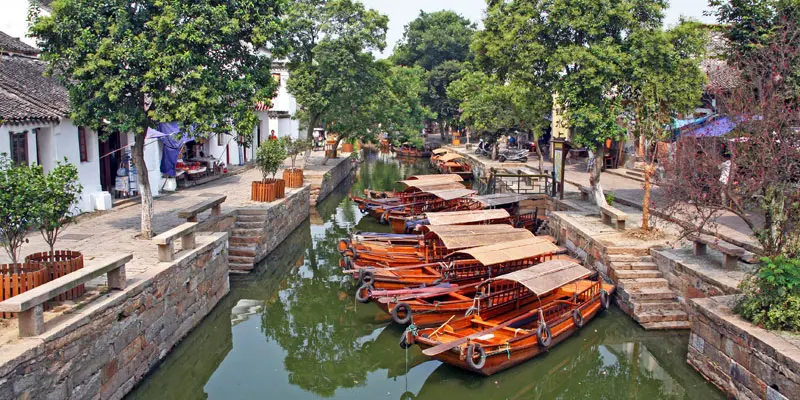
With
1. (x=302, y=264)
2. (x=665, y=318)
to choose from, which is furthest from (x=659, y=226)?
(x=302, y=264)

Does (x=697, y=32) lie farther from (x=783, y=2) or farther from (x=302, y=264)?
(x=302, y=264)

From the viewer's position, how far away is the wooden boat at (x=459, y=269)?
1243 cm

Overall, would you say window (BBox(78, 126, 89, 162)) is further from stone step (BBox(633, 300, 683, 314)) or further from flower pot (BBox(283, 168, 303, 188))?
stone step (BBox(633, 300, 683, 314))

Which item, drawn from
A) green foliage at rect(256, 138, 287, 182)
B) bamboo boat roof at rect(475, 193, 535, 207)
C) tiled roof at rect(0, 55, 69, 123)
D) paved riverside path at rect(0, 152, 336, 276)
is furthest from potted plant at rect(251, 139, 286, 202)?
bamboo boat roof at rect(475, 193, 535, 207)

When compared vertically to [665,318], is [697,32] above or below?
above

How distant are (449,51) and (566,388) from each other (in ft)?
150

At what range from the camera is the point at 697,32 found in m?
17.2

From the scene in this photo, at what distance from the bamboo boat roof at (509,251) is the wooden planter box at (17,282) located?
727cm

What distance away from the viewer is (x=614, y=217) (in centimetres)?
1552

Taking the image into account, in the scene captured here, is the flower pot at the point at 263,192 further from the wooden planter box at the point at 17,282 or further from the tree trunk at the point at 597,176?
the wooden planter box at the point at 17,282

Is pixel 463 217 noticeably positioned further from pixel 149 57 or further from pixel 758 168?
pixel 149 57

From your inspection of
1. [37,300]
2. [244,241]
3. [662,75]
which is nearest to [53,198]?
[37,300]

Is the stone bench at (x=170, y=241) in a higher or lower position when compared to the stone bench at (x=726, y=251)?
higher

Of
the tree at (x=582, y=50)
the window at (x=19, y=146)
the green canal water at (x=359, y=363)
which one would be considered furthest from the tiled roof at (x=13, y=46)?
the tree at (x=582, y=50)
